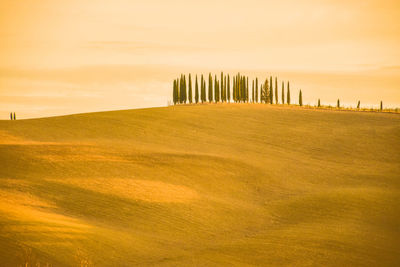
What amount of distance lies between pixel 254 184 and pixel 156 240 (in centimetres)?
1081

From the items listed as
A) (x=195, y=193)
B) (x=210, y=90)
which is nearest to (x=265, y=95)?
(x=210, y=90)

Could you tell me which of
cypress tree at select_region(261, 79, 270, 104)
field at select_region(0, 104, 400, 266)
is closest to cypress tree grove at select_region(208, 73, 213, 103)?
cypress tree at select_region(261, 79, 270, 104)

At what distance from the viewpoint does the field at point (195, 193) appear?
16141 mm

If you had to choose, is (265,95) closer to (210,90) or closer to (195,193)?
(210,90)

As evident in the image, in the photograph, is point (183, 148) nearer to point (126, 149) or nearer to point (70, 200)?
point (126, 149)

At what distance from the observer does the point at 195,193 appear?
24609 mm

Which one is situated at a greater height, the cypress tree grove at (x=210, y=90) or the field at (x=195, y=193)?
the cypress tree grove at (x=210, y=90)

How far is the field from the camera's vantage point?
53.0 feet

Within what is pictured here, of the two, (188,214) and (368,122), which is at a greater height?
(368,122)

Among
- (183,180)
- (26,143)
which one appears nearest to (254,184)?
(183,180)

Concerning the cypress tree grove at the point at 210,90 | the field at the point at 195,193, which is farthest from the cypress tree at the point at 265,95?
the field at the point at 195,193

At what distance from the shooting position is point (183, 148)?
33.9 meters

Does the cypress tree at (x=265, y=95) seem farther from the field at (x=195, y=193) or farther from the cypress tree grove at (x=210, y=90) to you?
the field at (x=195, y=193)

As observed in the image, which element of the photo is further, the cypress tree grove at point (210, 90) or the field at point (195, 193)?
the cypress tree grove at point (210, 90)
